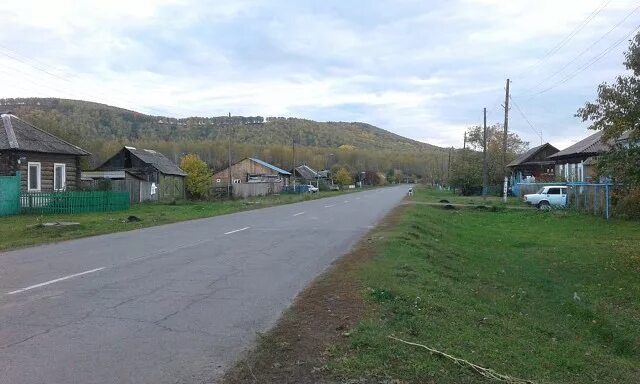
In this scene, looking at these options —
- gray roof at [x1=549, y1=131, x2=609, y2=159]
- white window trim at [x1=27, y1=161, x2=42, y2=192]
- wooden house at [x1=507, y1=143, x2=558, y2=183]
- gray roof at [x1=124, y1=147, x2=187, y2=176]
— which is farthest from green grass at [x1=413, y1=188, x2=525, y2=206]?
white window trim at [x1=27, y1=161, x2=42, y2=192]

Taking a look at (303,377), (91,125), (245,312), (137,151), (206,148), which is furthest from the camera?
(206,148)

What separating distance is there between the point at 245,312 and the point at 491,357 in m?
3.41

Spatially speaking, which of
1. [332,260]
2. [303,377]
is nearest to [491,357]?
[303,377]

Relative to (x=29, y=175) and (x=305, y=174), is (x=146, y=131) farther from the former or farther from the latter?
(x=305, y=174)

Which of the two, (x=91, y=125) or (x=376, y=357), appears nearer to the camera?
(x=376, y=357)

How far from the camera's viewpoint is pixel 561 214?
102 ft

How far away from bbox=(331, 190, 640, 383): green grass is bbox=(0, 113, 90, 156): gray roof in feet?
76.2

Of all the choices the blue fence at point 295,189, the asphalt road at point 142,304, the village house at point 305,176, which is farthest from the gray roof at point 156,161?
the village house at point 305,176

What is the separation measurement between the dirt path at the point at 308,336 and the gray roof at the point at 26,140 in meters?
27.9

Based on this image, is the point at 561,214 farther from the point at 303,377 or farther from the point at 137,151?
the point at 137,151

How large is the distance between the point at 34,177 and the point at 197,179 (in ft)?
83.1

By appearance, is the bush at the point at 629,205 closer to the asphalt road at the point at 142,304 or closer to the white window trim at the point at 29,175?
the asphalt road at the point at 142,304

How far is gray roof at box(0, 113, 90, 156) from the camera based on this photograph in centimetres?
3250

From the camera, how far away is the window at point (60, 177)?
117 ft
